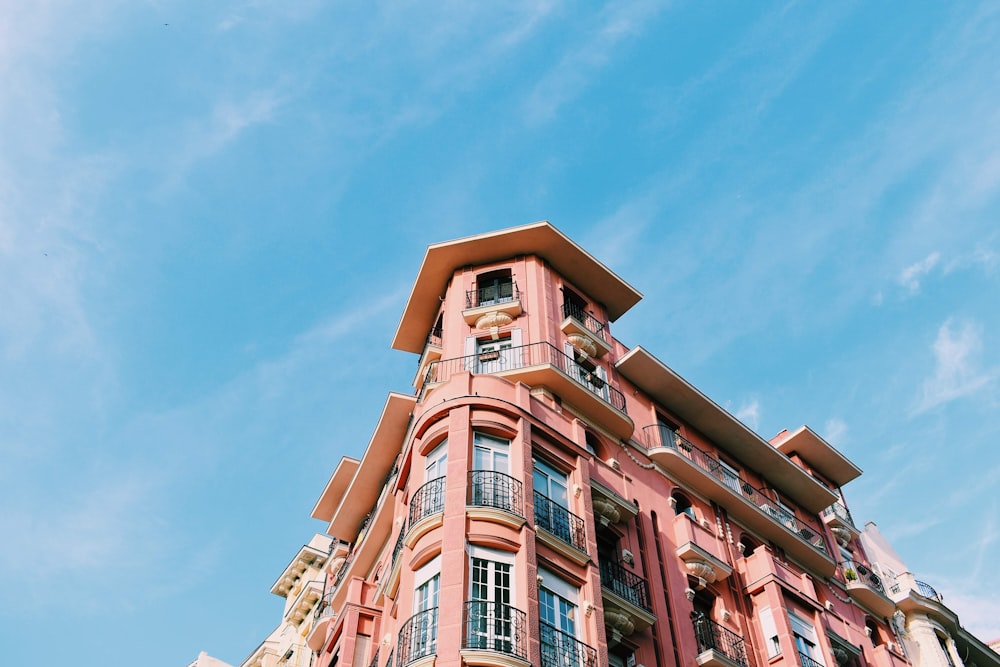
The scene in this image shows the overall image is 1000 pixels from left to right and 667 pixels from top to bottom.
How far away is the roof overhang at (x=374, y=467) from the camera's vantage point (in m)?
34.8

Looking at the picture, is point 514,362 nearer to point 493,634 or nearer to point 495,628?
point 495,628

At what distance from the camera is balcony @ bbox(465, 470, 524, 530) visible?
2308 cm

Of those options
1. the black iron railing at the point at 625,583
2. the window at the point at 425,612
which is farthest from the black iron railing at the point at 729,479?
the window at the point at 425,612

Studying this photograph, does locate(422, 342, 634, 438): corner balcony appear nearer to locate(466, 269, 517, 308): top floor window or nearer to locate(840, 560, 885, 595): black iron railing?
locate(466, 269, 517, 308): top floor window

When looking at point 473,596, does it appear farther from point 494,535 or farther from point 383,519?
point 383,519

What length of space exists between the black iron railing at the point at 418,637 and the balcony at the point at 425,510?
2278 mm

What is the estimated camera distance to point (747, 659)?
2795 centimetres

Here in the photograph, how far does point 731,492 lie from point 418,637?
15.5m

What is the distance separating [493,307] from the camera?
108ft

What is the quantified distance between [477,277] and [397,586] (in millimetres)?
12463

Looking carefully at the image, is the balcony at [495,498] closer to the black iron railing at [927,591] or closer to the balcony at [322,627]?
the balcony at [322,627]

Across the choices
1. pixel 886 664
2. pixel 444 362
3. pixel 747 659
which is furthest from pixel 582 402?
pixel 886 664

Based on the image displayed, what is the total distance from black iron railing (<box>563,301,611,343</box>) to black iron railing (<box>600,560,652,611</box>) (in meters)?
9.85

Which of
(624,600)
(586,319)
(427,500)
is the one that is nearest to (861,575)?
(586,319)
